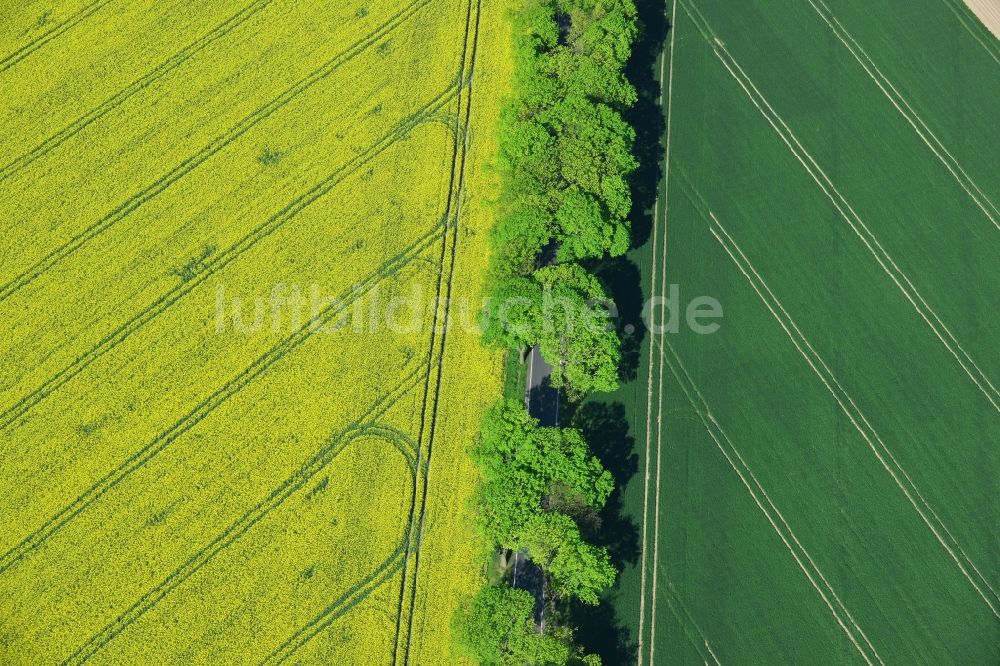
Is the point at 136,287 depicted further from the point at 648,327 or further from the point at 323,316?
the point at 648,327

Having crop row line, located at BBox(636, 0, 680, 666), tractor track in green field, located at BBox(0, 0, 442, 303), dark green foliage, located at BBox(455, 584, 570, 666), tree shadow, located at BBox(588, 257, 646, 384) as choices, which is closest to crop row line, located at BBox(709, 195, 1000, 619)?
crop row line, located at BBox(636, 0, 680, 666)

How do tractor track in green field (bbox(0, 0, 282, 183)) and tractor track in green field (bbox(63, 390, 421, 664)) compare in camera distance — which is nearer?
tractor track in green field (bbox(63, 390, 421, 664))

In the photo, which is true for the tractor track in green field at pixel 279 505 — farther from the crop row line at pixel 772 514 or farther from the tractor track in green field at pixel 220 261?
the crop row line at pixel 772 514

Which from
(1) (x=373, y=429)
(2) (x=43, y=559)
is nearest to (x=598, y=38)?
(1) (x=373, y=429)

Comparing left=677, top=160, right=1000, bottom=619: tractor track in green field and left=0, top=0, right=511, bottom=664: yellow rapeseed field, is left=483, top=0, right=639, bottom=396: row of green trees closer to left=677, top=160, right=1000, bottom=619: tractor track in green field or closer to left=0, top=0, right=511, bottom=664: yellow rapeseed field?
left=0, top=0, right=511, bottom=664: yellow rapeseed field

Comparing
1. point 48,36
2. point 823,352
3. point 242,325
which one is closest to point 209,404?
point 242,325

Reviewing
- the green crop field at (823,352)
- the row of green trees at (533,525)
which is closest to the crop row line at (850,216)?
the green crop field at (823,352)
